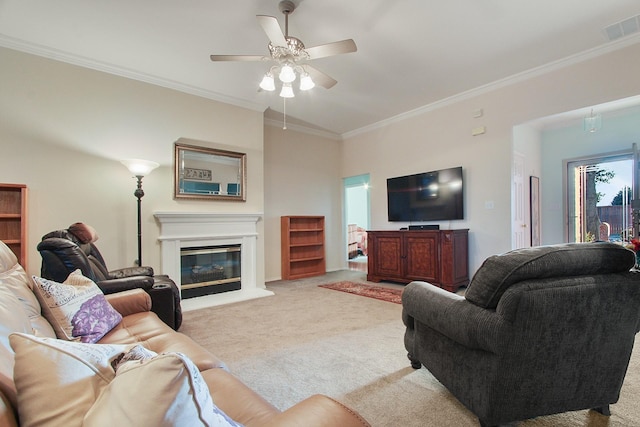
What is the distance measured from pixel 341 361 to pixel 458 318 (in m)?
1.06

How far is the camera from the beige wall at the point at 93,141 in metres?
3.03

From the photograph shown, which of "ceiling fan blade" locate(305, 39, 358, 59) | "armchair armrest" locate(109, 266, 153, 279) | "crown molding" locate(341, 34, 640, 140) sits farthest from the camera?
"crown molding" locate(341, 34, 640, 140)

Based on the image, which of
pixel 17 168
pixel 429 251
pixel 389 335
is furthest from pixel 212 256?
pixel 429 251

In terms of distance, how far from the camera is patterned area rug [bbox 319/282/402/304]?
3.85m

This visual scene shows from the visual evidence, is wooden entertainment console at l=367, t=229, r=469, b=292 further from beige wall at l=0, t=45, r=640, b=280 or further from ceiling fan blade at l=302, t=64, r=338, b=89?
ceiling fan blade at l=302, t=64, r=338, b=89

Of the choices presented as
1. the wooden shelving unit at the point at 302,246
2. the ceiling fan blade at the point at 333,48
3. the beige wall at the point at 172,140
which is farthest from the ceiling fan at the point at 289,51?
the wooden shelving unit at the point at 302,246

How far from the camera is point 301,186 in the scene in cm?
586

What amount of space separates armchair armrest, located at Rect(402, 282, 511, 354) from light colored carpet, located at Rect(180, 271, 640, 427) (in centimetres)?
43

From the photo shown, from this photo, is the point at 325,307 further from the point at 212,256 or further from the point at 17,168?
the point at 17,168

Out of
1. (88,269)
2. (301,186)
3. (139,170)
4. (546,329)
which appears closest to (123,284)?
(88,269)

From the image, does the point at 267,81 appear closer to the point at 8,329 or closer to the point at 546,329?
the point at 8,329

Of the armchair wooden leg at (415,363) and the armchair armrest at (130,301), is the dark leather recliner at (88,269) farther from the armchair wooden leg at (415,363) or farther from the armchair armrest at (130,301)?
the armchair wooden leg at (415,363)

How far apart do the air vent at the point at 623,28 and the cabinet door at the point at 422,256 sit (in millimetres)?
2745

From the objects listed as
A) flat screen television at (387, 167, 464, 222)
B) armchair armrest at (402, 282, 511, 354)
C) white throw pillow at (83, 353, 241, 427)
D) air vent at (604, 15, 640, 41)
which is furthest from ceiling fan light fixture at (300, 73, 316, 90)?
air vent at (604, 15, 640, 41)
